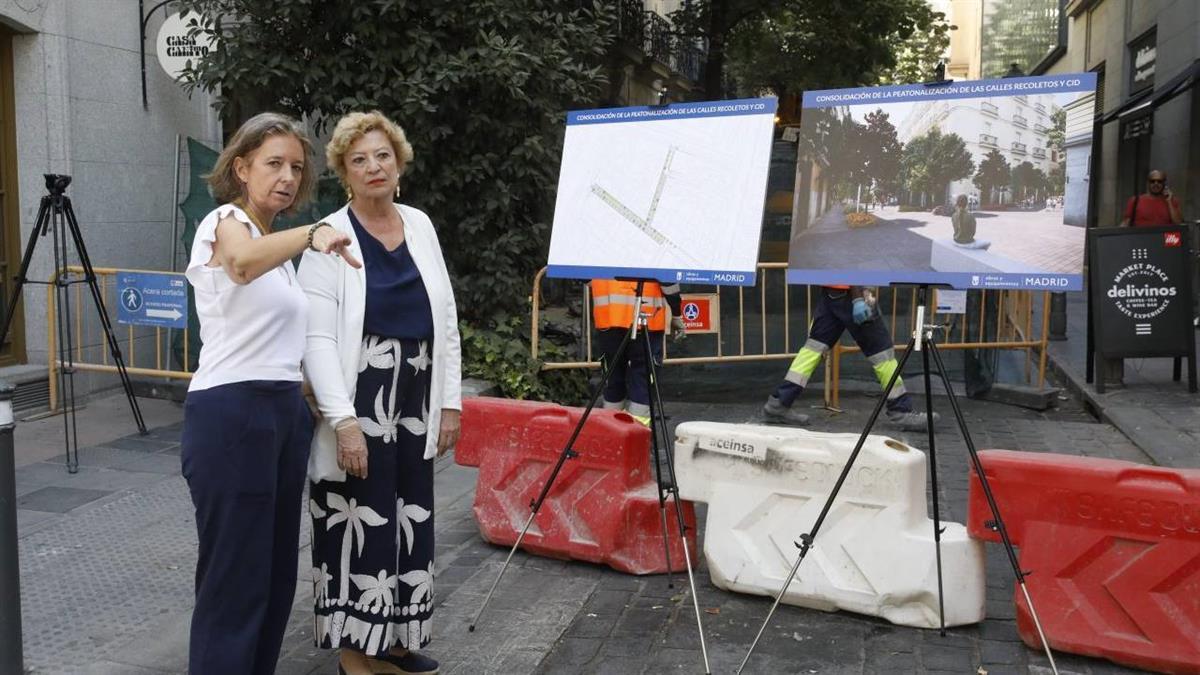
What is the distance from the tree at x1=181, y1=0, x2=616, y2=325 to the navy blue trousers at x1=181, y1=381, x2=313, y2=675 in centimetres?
579

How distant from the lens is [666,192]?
4.94 metres

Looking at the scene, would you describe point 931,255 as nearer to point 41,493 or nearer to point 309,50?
point 41,493

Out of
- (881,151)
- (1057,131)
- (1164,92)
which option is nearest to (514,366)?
(881,151)

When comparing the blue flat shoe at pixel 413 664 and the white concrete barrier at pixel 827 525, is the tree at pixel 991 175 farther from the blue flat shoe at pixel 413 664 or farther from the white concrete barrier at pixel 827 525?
the blue flat shoe at pixel 413 664

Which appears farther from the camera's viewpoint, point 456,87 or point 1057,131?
point 456,87

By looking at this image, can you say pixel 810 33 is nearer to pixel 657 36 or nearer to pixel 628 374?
pixel 657 36

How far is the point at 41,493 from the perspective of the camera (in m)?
6.47

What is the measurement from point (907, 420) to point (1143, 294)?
104 inches

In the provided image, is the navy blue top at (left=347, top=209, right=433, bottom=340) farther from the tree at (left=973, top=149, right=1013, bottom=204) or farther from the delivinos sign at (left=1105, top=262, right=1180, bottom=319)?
the delivinos sign at (left=1105, top=262, right=1180, bottom=319)

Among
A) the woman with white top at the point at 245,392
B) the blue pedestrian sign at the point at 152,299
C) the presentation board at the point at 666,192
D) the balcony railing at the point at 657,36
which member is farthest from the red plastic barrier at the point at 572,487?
the balcony railing at the point at 657,36

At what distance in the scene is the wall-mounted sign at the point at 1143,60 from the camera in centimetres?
2002

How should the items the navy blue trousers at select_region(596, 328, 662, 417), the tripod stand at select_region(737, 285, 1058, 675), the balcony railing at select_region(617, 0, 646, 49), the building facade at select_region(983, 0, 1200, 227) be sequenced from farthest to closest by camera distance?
the balcony railing at select_region(617, 0, 646, 49)
the building facade at select_region(983, 0, 1200, 227)
the navy blue trousers at select_region(596, 328, 662, 417)
the tripod stand at select_region(737, 285, 1058, 675)

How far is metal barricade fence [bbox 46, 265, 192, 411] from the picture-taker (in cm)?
838

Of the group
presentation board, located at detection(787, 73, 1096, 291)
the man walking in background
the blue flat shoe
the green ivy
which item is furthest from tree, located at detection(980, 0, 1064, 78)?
the blue flat shoe
